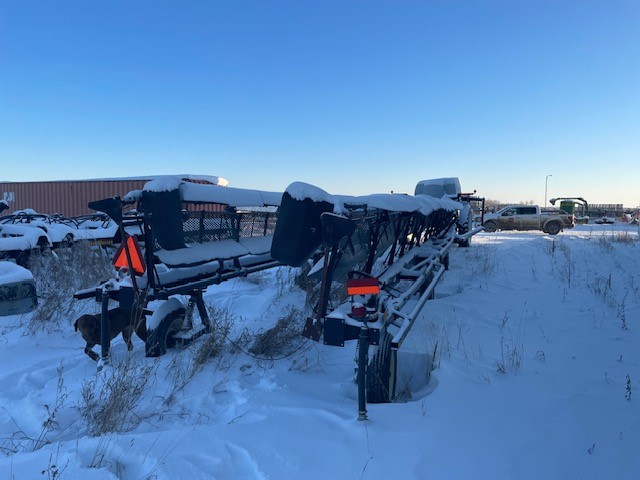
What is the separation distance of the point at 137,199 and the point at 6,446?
1.73 m

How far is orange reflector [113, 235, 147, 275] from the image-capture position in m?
3.29

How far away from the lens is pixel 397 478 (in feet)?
6.75

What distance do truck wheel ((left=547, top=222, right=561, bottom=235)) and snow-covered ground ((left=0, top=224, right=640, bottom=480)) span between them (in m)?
18.9

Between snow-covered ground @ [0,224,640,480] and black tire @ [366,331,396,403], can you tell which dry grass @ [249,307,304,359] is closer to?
snow-covered ground @ [0,224,640,480]

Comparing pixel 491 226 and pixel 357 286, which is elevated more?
pixel 491 226

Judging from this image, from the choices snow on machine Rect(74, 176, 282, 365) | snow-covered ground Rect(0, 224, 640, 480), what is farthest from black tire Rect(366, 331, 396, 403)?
snow on machine Rect(74, 176, 282, 365)

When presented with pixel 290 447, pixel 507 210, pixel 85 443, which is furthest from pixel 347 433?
pixel 507 210

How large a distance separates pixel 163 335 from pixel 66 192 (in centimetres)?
2603

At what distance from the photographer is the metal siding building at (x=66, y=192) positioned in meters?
23.7

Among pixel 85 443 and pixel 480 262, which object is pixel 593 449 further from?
pixel 480 262

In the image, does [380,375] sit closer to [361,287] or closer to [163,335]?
[361,287]

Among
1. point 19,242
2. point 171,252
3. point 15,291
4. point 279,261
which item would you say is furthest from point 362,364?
point 19,242

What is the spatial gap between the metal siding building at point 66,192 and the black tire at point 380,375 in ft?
73.2

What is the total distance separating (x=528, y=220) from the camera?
2322cm
